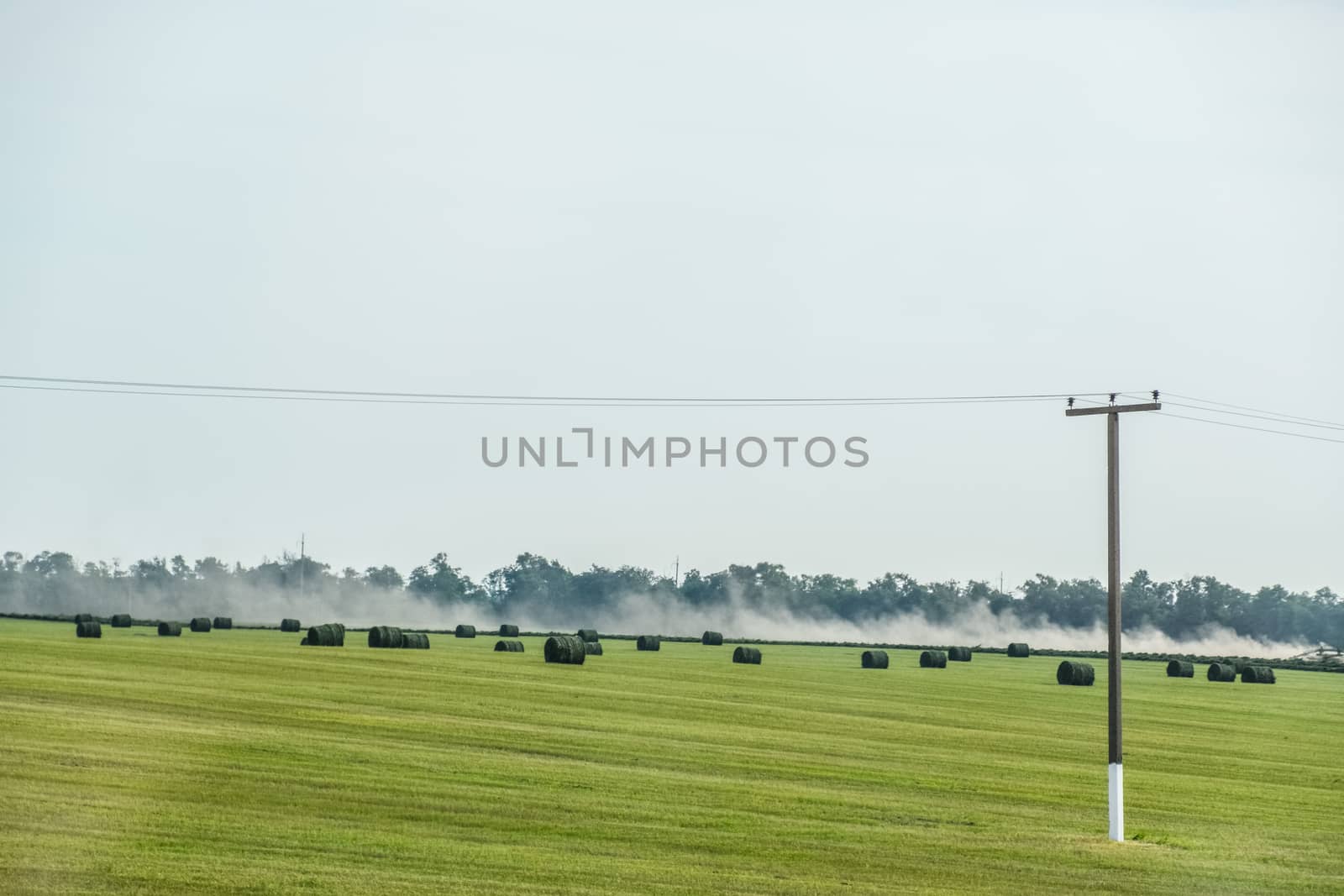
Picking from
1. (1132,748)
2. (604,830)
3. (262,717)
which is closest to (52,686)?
(262,717)

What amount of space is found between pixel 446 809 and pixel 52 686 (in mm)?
17793

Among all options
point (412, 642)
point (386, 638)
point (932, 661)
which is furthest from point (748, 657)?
point (386, 638)

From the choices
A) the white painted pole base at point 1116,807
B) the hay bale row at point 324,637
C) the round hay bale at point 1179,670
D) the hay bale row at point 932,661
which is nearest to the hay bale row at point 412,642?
the hay bale row at point 324,637

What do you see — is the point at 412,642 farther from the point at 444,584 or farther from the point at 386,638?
the point at 444,584

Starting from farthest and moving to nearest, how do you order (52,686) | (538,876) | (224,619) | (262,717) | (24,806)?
(224,619) → (52,686) → (262,717) → (24,806) → (538,876)

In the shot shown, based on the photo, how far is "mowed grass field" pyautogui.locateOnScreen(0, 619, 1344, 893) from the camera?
20562 millimetres

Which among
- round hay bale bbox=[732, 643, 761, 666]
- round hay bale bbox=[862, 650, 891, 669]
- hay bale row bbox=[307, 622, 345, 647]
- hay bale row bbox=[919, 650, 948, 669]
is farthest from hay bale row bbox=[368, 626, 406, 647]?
hay bale row bbox=[919, 650, 948, 669]

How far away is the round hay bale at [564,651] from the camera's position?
5800cm

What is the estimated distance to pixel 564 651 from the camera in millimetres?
57969

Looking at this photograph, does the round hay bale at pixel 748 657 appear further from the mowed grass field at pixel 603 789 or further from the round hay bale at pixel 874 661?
the mowed grass field at pixel 603 789

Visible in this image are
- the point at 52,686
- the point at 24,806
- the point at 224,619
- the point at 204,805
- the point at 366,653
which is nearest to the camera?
the point at 24,806

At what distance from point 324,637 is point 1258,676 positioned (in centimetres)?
4285

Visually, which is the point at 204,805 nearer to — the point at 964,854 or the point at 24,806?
the point at 24,806

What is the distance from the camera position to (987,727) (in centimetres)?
4216
